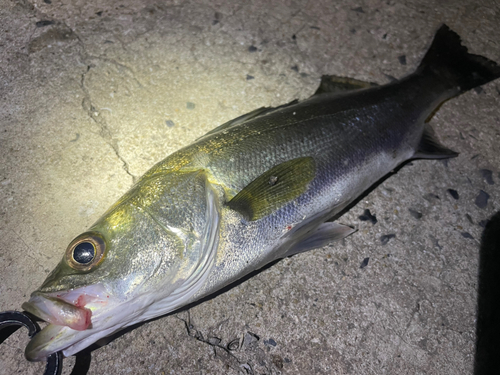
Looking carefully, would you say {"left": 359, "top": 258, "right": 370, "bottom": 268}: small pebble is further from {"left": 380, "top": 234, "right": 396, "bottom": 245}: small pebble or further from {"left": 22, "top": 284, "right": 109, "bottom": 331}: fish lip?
{"left": 22, "top": 284, "right": 109, "bottom": 331}: fish lip

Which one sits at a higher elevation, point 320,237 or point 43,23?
point 43,23

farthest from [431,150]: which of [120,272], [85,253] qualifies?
→ [85,253]

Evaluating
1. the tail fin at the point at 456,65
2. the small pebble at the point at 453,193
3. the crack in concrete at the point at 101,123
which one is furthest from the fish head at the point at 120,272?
the tail fin at the point at 456,65

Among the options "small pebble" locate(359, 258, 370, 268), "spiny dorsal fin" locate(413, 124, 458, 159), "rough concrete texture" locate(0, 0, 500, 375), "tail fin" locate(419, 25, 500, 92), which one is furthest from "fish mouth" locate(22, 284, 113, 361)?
"tail fin" locate(419, 25, 500, 92)

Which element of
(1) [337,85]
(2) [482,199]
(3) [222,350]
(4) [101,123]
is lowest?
(3) [222,350]

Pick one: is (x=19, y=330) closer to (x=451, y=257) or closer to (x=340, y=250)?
(x=340, y=250)

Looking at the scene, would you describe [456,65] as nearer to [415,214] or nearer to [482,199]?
[482,199]
